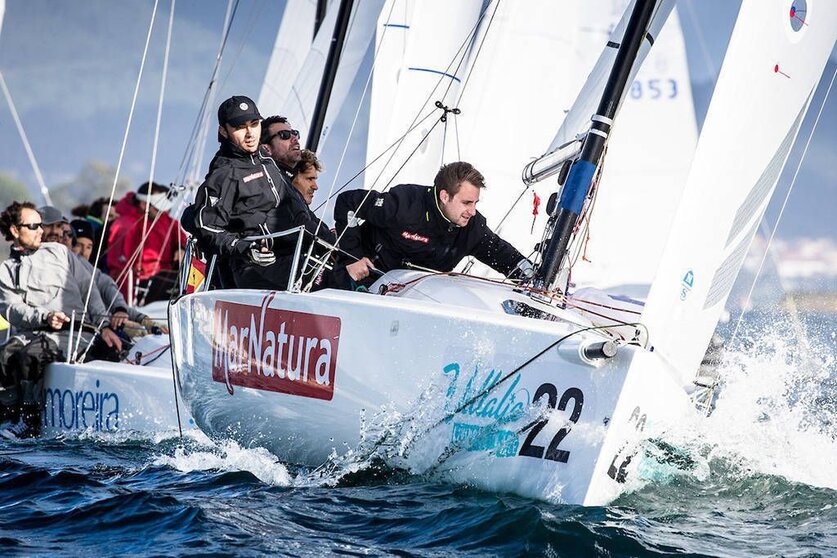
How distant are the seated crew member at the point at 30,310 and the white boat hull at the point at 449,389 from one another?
87.4 inches

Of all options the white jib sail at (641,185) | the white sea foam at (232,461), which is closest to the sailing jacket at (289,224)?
the white sea foam at (232,461)

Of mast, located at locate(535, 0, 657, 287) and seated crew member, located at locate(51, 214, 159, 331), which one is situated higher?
mast, located at locate(535, 0, 657, 287)

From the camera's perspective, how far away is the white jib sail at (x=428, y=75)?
21.0 feet

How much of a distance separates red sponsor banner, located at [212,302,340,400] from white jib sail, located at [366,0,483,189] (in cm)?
250

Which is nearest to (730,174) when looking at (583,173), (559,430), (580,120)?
(583,173)

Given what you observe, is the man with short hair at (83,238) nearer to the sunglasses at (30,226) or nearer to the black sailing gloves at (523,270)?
the sunglasses at (30,226)

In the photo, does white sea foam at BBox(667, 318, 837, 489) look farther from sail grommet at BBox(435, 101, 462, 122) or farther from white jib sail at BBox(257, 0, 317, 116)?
white jib sail at BBox(257, 0, 317, 116)

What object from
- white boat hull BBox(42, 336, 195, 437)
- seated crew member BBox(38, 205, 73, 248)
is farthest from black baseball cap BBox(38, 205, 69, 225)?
white boat hull BBox(42, 336, 195, 437)

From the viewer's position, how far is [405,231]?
4250 mm

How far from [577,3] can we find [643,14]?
3337 mm

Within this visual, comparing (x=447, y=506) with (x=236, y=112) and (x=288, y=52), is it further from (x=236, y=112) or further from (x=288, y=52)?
(x=288, y=52)

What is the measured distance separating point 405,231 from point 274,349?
Answer: 804 mm

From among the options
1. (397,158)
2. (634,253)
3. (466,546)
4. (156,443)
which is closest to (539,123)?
(397,158)

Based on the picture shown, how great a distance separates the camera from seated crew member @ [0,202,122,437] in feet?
18.7
